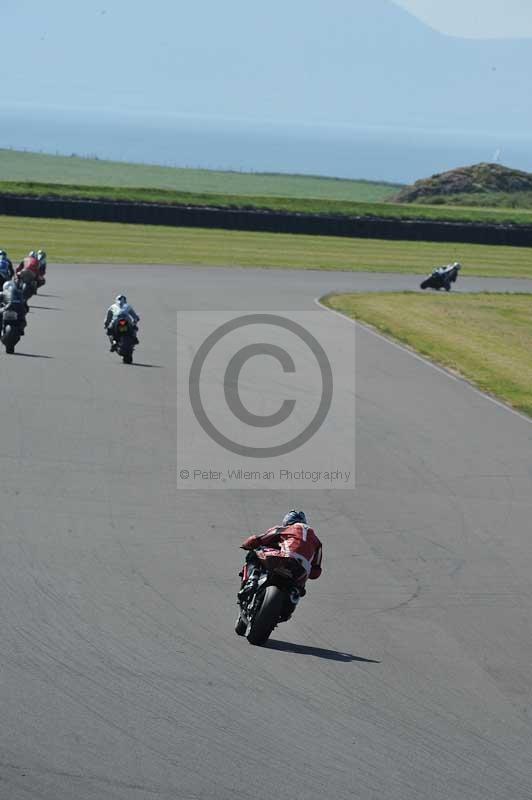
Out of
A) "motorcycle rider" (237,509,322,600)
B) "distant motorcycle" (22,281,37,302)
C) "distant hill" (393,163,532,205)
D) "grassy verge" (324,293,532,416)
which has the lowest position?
"grassy verge" (324,293,532,416)

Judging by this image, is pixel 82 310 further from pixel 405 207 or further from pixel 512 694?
pixel 405 207

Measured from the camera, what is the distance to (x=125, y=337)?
1024 inches

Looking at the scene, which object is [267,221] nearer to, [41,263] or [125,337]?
[41,263]

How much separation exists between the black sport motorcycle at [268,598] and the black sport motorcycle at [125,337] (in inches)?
599

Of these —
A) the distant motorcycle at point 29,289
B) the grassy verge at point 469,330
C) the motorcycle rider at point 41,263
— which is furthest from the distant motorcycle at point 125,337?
the motorcycle rider at point 41,263

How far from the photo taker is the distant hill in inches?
4141

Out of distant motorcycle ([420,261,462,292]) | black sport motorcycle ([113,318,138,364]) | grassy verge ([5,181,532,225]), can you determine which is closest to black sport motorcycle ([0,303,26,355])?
black sport motorcycle ([113,318,138,364])

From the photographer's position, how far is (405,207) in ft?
259

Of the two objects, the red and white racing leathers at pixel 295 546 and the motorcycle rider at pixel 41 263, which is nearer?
the red and white racing leathers at pixel 295 546

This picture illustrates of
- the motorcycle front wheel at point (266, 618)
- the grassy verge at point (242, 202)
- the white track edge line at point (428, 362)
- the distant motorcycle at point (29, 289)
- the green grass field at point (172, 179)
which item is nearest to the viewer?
the motorcycle front wheel at point (266, 618)

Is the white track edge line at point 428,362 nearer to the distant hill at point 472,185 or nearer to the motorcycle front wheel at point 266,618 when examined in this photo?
Answer: the motorcycle front wheel at point 266,618

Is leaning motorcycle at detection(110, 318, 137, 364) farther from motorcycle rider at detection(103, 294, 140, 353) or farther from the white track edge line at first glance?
the white track edge line

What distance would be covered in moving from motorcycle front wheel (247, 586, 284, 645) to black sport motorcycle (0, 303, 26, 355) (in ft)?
54.5

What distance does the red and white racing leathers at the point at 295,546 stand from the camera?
11.0 m
